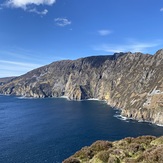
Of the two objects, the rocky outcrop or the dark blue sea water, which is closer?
the rocky outcrop

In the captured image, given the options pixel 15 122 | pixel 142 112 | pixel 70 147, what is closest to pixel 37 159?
pixel 70 147

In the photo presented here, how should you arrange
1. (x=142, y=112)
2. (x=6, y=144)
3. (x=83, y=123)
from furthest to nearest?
1. (x=142, y=112)
2. (x=83, y=123)
3. (x=6, y=144)

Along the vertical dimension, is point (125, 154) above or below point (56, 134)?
above

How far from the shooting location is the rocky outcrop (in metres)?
17.9

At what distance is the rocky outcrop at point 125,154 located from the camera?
17.9 meters

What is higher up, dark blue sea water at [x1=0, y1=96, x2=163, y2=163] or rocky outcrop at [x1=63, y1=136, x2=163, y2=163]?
rocky outcrop at [x1=63, y1=136, x2=163, y2=163]

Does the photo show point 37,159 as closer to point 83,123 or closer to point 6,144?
point 6,144

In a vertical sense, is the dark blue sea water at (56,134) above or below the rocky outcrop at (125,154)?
below

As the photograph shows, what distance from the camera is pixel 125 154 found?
68.8 ft

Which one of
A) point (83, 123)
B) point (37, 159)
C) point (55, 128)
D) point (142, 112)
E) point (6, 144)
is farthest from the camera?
point (142, 112)

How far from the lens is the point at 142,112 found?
15850 centimetres

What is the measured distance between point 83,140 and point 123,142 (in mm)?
85736

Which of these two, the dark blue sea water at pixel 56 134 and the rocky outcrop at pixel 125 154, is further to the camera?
the dark blue sea water at pixel 56 134

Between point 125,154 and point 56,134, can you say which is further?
point 56,134
